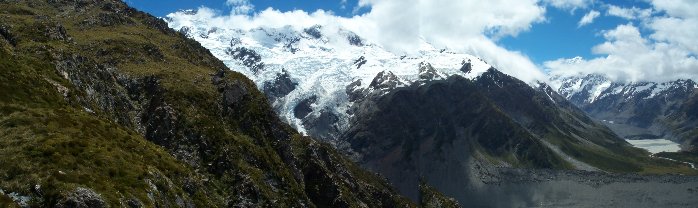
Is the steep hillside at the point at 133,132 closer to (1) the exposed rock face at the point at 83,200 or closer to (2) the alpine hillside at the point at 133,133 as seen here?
(1) the exposed rock face at the point at 83,200

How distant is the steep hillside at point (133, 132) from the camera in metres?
53.0

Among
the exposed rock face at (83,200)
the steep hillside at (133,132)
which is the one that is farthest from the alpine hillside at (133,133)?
the steep hillside at (133,132)

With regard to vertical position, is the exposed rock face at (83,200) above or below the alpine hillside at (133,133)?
below

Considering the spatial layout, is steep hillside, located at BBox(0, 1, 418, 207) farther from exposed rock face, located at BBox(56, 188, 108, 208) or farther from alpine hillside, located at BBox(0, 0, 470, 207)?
alpine hillside, located at BBox(0, 0, 470, 207)

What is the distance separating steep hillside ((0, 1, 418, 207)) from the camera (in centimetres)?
5300

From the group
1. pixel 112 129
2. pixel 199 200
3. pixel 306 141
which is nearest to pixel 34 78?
pixel 112 129

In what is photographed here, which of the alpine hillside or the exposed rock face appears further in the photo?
the alpine hillside

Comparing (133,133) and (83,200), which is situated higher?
(133,133)

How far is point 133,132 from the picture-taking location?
9019 cm

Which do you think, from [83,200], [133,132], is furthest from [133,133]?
[83,200]

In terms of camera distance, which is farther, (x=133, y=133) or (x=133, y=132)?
(x=133, y=132)

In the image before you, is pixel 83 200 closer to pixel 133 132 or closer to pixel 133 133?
pixel 133 133

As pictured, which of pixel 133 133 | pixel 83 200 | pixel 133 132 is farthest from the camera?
pixel 133 132

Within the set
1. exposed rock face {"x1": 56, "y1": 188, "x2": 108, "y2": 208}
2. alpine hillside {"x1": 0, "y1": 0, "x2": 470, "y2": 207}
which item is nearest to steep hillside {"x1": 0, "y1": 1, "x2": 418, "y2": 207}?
exposed rock face {"x1": 56, "y1": 188, "x2": 108, "y2": 208}
